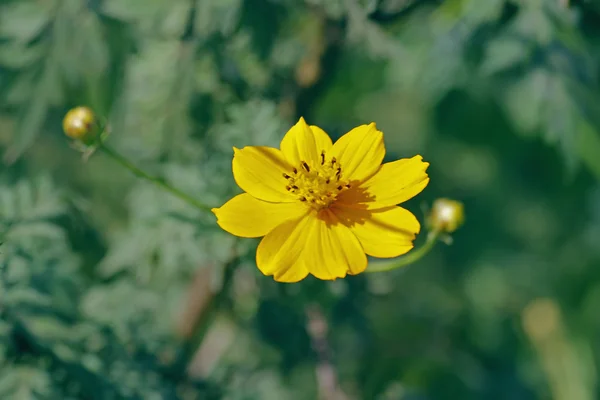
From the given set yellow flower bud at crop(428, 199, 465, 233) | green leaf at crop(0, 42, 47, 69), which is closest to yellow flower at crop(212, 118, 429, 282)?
yellow flower bud at crop(428, 199, 465, 233)

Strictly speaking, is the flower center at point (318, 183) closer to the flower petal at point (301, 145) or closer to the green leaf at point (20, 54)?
the flower petal at point (301, 145)

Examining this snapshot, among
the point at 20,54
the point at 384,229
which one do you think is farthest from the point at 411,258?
the point at 20,54

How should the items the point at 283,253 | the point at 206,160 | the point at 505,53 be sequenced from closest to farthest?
the point at 283,253 → the point at 505,53 → the point at 206,160

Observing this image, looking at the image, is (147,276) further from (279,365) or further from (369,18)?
(369,18)

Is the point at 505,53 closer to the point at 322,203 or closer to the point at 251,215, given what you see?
the point at 322,203

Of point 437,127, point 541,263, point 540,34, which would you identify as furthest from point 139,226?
point 541,263

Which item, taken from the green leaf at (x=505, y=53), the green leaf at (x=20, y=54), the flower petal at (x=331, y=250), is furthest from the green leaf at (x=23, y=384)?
the green leaf at (x=505, y=53)

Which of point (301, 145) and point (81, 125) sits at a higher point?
point (301, 145)
